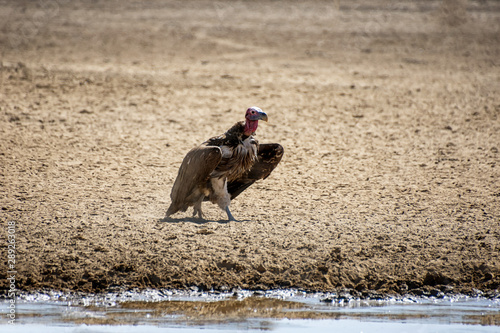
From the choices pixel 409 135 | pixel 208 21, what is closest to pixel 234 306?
pixel 409 135

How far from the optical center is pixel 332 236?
674 centimetres

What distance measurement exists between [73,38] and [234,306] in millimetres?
12826

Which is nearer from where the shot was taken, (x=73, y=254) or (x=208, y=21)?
(x=73, y=254)

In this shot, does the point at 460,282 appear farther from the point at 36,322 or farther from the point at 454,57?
the point at 454,57

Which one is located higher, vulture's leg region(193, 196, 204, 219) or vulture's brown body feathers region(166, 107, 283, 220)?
vulture's brown body feathers region(166, 107, 283, 220)

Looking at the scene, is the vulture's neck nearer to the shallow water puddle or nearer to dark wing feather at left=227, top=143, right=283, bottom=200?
dark wing feather at left=227, top=143, right=283, bottom=200

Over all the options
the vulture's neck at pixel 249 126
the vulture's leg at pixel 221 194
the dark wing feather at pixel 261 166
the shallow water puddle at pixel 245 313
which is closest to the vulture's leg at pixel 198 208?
the vulture's leg at pixel 221 194

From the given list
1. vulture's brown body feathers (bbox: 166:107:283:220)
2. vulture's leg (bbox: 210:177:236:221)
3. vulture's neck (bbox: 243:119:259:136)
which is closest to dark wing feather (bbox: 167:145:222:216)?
vulture's brown body feathers (bbox: 166:107:283:220)

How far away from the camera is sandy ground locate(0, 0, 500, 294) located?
625 centimetres

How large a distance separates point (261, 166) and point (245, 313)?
6.78 feet

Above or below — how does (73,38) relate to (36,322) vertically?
above

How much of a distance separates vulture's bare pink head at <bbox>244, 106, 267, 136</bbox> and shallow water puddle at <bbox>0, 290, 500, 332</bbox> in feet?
5.80

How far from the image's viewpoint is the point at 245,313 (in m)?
5.64

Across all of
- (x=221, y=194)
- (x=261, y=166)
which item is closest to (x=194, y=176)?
(x=221, y=194)
